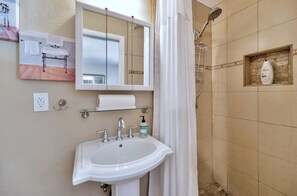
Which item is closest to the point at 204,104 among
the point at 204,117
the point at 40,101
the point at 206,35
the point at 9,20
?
the point at 204,117

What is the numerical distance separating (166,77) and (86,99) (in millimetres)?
677

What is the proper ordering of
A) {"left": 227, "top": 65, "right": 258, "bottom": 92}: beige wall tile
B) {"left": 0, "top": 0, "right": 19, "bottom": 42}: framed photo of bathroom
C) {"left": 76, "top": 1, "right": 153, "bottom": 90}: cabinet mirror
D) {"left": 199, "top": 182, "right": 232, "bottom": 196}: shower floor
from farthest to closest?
{"left": 199, "top": 182, "right": 232, "bottom": 196}: shower floor < {"left": 227, "top": 65, "right": 258, "bottom": 92}: beige wall tile < {"left": 76, "top": 1, "right": 153, "bottom": 90}: cabinet mirror < {"left": 0, "top": 0, "right": 19, "bottom": 42}: framed photo of bathroom

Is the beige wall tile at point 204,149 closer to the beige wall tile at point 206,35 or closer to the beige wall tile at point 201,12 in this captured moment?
the beige wall tile at point 206,35

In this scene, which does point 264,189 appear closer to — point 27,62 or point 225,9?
point 225,9

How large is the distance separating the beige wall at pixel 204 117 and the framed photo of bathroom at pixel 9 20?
1652 millimetres

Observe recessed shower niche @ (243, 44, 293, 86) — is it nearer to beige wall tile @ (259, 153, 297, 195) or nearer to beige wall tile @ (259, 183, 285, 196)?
beige wall tile @ (259, 153, 297, 195)

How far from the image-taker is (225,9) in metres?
1.65

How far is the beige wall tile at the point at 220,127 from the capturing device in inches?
65.7

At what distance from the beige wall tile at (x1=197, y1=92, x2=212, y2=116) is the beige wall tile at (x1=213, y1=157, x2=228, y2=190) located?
0.62 m

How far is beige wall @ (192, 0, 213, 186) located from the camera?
67.1 inches

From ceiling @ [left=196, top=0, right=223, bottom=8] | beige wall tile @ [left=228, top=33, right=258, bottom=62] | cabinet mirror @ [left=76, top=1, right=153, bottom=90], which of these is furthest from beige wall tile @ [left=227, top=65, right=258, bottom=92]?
cabinet mirror @ [left=76, top=1, right=153, bottom=90]

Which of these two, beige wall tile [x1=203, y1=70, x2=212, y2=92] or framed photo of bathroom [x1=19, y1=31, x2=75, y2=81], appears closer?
framed photo of bathroom [x1=19, y1=31, x2=75, y2=81]

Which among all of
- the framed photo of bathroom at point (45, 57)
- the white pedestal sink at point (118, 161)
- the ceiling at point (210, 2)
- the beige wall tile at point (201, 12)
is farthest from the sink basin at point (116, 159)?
the ceiling at point (210, 2)

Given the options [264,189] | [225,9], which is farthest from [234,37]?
[264,189]
